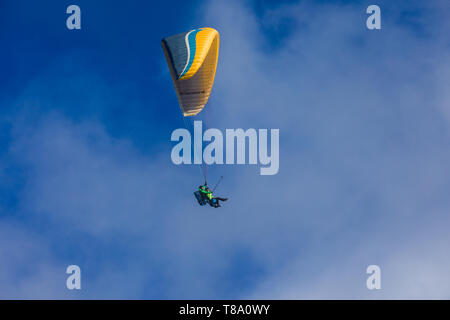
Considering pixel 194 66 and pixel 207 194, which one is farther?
pixel 207 194

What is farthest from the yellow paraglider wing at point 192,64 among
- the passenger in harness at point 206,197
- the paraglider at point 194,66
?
the passenger in harness at point 206,197

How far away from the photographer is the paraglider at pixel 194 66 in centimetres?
3416

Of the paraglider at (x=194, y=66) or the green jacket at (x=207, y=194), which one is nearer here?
the paraglider at (x=194, y=66)

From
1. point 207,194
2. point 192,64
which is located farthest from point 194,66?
point 207,194

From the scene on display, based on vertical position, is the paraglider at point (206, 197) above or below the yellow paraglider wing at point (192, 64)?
below

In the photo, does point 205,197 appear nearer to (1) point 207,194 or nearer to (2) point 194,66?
(1) point 207,194

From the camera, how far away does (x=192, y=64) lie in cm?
3359

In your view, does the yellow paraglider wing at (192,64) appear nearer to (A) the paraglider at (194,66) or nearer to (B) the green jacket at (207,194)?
(A) the paraglider at (194,66)

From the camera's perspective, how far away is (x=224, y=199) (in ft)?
119

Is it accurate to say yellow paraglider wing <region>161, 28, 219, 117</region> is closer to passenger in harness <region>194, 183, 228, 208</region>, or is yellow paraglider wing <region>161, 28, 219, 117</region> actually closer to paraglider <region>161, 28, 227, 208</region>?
paraglider <region>161, 28, 227, 208</region>

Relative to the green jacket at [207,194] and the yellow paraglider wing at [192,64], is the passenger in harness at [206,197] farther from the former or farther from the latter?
the yellow paraglider wing at [192,64]

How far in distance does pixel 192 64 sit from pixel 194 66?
187 millimetres
